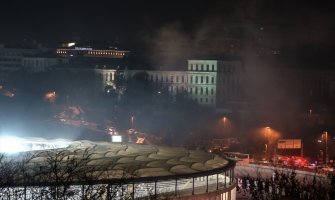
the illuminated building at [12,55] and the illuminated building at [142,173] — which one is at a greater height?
the illuminated building at [12,55]

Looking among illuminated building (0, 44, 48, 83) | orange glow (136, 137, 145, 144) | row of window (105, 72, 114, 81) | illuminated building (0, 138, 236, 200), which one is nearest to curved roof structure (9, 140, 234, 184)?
illuminated building (0, 138, 236, 200)

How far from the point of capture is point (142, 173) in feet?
78.8

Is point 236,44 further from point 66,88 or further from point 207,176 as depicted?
point 207,176

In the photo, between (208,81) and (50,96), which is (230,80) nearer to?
(208,81)

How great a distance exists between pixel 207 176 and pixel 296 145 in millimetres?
24232

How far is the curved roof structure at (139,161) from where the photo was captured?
77.9 feet

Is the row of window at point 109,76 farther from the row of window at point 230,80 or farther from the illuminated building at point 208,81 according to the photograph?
the row of window at point 230,80

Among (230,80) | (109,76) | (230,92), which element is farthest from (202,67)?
(109,76)

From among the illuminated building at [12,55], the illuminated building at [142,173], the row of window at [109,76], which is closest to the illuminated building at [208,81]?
the row of window at [109,76]

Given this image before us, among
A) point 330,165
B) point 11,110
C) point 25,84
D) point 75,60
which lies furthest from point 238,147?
point 75,60

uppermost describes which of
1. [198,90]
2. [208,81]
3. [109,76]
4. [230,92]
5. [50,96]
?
[109,76]

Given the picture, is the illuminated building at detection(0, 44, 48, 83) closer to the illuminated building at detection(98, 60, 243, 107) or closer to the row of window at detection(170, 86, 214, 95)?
the illuminated building at detection(98, 60, 243, 107)

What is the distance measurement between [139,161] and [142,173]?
251 centimetres

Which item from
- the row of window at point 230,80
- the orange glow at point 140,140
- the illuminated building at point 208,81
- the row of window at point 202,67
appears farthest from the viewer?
the row of window at point 202,67
